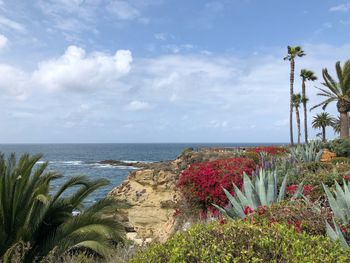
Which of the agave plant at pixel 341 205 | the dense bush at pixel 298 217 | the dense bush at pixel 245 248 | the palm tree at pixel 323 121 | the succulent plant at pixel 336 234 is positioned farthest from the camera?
the palm tree at pixel 323 121

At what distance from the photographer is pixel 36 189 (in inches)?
301

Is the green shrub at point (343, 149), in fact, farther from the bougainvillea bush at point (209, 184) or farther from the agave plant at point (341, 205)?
the agave plant at point (341, 205)

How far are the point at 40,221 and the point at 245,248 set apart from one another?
5.70m

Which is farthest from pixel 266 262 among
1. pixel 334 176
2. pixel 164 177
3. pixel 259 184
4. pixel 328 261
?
pixel 164 177

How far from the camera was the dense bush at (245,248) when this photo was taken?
2777 millimetres

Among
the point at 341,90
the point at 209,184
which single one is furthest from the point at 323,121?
the point at 209,184

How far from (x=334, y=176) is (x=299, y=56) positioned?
117ft

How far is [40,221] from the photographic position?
751 centimetres

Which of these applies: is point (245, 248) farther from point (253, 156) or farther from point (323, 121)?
point (323, 121)

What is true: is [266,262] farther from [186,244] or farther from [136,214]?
[136,214]

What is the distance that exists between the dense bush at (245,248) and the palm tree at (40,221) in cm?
412

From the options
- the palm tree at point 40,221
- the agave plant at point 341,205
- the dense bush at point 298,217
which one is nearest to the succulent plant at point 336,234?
the dense bush at point 298,217

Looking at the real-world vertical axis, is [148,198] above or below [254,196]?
below

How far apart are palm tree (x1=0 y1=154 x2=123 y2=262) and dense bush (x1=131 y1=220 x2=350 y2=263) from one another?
4.12 m
